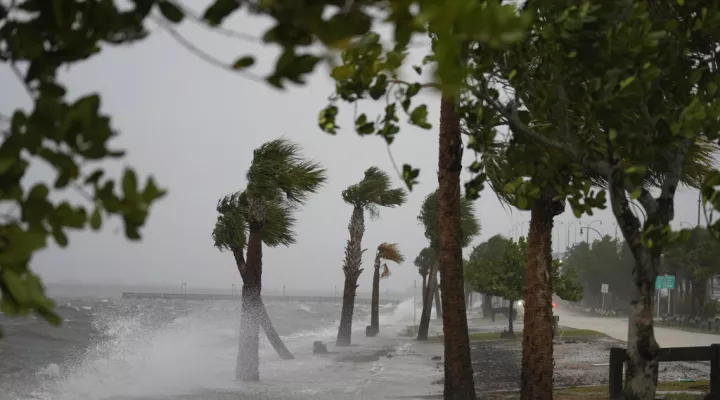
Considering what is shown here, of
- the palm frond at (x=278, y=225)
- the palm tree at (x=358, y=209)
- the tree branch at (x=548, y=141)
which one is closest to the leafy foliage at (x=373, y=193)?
the palm tree at (x=358, y=209)

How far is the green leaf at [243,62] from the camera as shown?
1565mm

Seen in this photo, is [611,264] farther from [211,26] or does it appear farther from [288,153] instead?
[211,26]

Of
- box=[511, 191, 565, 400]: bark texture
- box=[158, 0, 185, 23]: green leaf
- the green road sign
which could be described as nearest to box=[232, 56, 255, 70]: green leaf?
box=[158, 0, 185, 23]: green leaf

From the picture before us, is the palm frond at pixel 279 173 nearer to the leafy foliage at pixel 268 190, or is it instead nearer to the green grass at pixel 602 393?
the leafy foliage at pixel 268 190

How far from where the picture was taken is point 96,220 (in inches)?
60.4

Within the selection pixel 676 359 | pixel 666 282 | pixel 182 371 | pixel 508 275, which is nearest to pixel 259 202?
pixel 182 371

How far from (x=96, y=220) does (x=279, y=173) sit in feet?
65.1

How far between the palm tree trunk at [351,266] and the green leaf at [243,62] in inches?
1394

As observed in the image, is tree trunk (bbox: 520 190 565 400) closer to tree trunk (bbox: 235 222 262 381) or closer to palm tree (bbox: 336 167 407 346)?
tree trunk (bbox: 235 222 262 381)

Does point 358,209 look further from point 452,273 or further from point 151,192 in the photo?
point 151,192

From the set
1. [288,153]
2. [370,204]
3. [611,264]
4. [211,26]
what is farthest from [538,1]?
[611,264]

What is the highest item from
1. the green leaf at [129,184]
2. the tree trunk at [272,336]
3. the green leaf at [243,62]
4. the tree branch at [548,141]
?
the tree branch at [548,141]

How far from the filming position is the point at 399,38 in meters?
1.45

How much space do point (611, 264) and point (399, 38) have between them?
96.3 m
